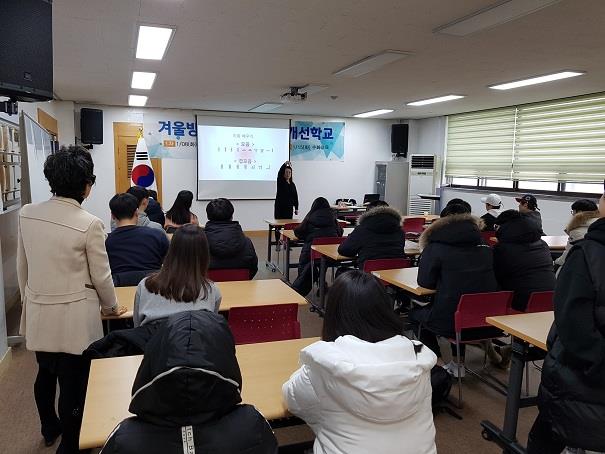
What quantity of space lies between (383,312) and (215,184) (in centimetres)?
860

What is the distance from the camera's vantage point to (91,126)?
27.1 feet

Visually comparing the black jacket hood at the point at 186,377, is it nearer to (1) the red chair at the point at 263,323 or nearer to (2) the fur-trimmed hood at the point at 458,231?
Result: (1) the red chair at the point at 263,323

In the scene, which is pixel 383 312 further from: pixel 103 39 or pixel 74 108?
pixel 74 108

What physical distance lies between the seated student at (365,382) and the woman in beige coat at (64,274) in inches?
47.4

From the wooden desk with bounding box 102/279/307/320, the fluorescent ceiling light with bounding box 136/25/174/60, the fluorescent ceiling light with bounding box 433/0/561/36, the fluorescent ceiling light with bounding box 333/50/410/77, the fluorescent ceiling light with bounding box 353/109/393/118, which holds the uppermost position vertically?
the fluorescent ceiling light with bounding box 353/109/393/118

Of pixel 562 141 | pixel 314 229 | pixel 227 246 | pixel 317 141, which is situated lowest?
pixel 314 229

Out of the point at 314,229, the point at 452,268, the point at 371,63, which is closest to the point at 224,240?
the point at 452,268

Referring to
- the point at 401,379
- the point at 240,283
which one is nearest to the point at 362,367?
the point at 401,379

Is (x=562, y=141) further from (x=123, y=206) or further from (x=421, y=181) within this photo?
(x=123, y=206)

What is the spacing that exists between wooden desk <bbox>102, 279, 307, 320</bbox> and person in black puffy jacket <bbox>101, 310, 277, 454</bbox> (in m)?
1.42

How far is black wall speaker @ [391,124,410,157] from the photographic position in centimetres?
1033

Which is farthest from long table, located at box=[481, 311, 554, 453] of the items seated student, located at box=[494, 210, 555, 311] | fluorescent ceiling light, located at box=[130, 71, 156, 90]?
fluorescent ceiling light, located at box=[130, 71, 156, 90]

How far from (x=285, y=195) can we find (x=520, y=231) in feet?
15.9

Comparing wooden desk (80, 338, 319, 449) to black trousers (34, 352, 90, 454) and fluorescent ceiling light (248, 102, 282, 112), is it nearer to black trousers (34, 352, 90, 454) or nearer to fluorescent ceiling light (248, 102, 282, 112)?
black trousers (34, 352, 90, 454)
